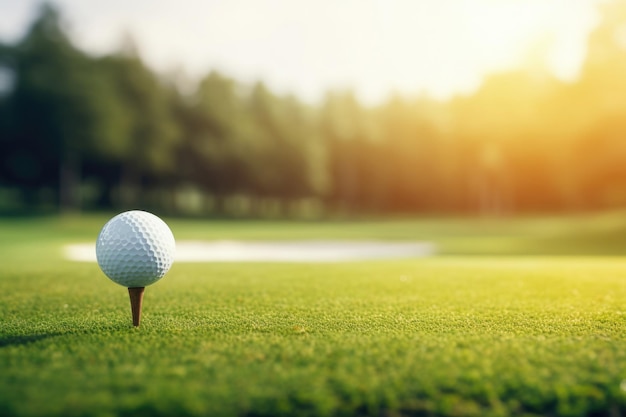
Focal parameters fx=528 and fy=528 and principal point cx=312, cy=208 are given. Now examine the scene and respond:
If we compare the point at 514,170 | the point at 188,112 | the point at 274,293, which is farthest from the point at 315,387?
the point at 514,170

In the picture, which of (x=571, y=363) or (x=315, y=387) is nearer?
(x=315, y=387)

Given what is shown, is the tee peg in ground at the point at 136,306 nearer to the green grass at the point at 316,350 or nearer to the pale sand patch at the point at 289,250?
the green grass at the point at 316,350

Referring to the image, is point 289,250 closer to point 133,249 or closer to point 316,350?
point 133,249

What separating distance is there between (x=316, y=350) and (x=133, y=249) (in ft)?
8.08

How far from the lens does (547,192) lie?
2849 inches

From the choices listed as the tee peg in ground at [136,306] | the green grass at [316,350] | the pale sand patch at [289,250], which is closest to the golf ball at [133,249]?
the tee peg in ground at [136,306]

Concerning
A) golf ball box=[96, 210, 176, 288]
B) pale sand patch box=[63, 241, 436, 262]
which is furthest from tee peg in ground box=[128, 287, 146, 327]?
pale sand patch box=[63, 241, 436, 262]

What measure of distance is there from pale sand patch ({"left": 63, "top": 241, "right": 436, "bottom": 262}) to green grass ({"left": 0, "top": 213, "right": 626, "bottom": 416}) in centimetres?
972

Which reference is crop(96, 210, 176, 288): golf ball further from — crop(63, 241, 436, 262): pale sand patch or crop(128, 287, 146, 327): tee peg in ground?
crop(63, 241, 436, 262): pale sand patch

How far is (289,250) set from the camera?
2189 cm

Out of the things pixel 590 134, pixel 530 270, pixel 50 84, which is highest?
pixel 50 84

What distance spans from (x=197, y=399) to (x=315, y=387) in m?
0.90

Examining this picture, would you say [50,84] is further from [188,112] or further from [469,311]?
[469,311]

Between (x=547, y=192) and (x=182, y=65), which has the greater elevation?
(x=182, y=65)
